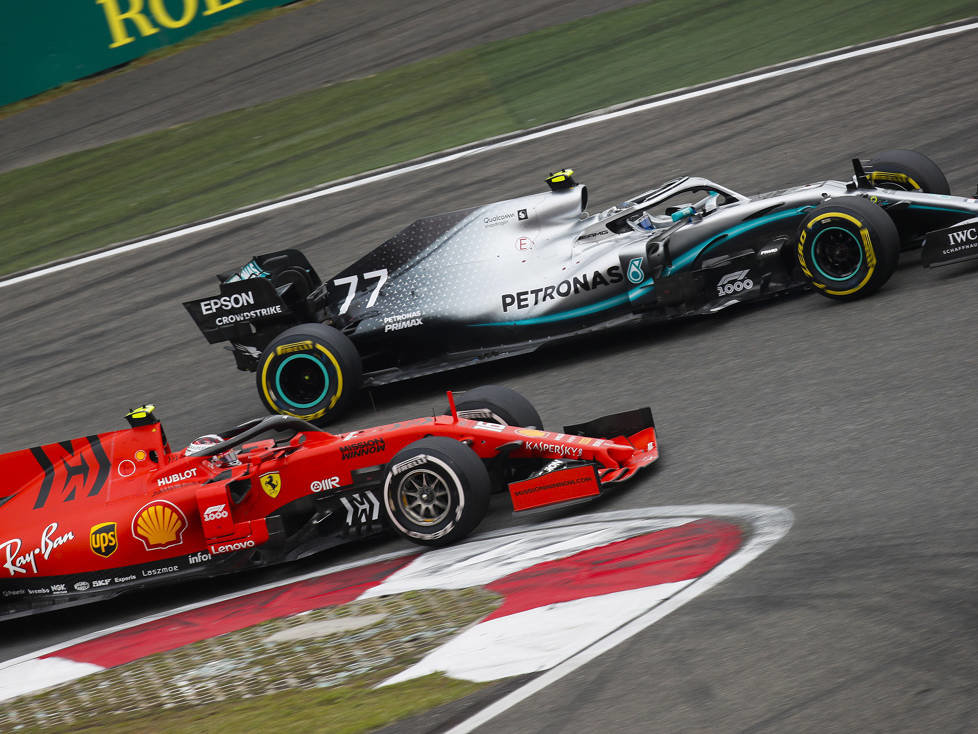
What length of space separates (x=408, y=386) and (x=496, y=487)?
3.11 meters

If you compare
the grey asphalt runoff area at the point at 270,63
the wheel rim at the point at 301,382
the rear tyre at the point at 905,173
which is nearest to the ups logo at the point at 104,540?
the wheel rim at the point at 301,382

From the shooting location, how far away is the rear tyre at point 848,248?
8.40m

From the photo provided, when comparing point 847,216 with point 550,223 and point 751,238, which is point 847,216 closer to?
point 751,238

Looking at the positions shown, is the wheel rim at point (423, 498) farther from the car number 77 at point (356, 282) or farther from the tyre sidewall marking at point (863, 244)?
the tyre sidewall marking at point (863, 244)

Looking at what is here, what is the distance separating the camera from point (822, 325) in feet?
28.3

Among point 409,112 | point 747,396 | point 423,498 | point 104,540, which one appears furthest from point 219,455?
point 409,112

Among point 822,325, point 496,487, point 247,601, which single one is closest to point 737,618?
point 496,487

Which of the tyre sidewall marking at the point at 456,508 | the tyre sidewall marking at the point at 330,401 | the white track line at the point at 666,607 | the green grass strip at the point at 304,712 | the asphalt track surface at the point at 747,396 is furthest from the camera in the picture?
the tyre sidewall marking at the point at 330,401

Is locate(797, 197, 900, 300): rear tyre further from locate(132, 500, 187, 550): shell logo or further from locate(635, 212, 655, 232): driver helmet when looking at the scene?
locate(132, 500, 187, 550): shell logo

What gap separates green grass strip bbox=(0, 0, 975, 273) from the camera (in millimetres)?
16625

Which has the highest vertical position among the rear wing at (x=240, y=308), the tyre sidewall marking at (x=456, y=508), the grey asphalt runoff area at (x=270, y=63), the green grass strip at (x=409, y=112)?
the grey asphalt runoff area at (x=270, y=63)

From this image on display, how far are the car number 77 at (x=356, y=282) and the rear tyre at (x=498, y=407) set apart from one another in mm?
2418

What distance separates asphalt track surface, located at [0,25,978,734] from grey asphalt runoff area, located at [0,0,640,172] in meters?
5.68

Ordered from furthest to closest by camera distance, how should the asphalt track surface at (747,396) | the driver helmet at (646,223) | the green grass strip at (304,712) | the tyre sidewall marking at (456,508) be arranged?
the driver helmet at (646,223)
the tyre sidewall marking at (456,508)
the green grass strip at (304,712)
the asphalt track surface at (747,396)
